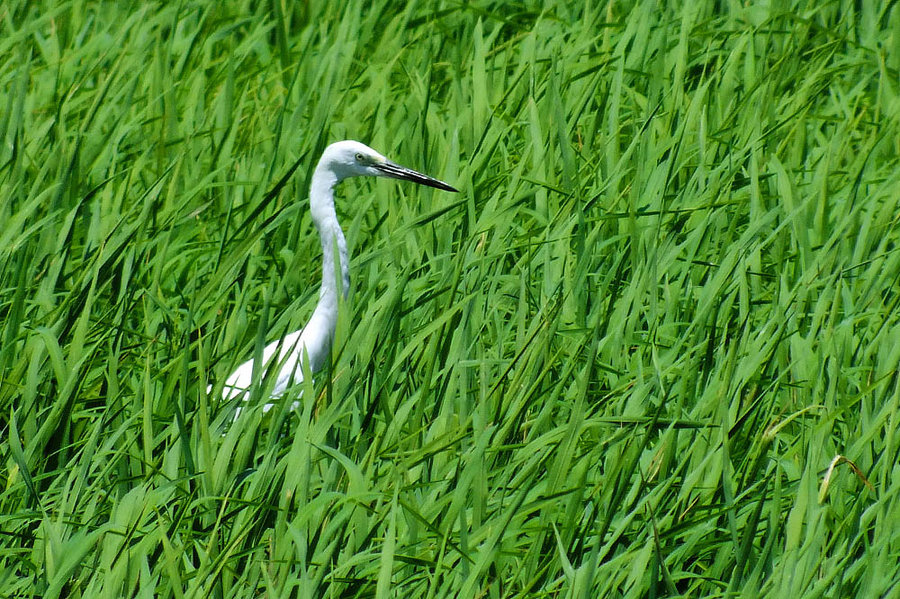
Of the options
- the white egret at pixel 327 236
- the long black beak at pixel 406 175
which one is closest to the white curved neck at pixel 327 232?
the white egret at pixel 327 236

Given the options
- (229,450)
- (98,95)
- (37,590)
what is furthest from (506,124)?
(37,590)

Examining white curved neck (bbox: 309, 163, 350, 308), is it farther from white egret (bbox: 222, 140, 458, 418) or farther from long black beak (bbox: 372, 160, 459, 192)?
long black beak (bbox: 372, 160, 459, 192)

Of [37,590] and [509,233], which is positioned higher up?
[509,233]

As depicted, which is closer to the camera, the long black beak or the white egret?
the white egret

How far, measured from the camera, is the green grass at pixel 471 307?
7.42ft

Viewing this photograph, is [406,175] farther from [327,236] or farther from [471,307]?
[471,307]

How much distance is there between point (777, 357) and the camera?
2.89m

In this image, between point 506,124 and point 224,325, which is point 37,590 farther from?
point 506,124

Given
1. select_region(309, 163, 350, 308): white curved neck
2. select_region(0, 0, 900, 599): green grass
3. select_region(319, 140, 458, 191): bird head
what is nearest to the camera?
select_region(0, 0, 900, 599): green grass

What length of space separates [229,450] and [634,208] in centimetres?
144

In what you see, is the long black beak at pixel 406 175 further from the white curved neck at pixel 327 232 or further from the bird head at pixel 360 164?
the white curved neck at pixel 327 232

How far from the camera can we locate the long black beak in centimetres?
350

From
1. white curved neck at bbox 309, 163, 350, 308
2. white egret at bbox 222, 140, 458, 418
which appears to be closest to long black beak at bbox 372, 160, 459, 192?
white egret at bbox 222, 140, 458, 418

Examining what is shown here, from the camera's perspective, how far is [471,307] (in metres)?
2.77
